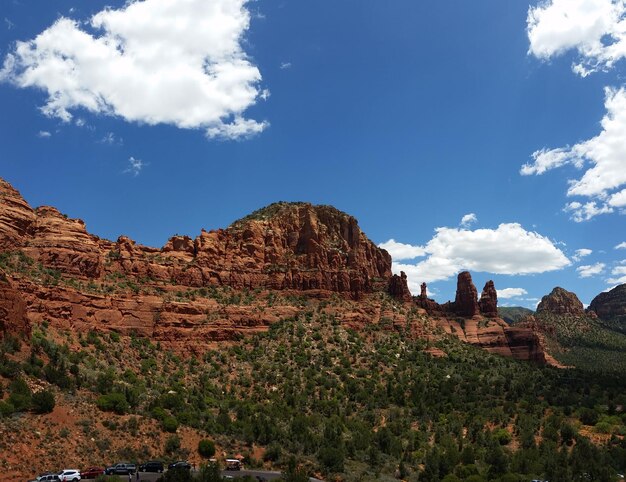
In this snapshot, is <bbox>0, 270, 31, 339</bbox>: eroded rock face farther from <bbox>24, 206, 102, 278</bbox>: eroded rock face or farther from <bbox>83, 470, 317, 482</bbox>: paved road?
<bbox>24, 206, 102, 278</bbox>: eroded rock face

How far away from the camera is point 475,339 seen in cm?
10556

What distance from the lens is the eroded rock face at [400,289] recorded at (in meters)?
104

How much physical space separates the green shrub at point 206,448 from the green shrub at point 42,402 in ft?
39.8

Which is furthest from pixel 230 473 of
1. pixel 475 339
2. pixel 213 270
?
pixel 475 339

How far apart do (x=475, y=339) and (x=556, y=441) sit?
52.8m

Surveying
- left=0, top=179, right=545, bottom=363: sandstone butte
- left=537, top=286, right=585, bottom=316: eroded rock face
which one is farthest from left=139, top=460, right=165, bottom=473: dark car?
left=537, top=286, right=585, bottom=316: eroded rock face

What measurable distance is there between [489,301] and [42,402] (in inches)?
3927

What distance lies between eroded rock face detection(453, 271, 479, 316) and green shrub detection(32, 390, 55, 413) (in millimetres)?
91954

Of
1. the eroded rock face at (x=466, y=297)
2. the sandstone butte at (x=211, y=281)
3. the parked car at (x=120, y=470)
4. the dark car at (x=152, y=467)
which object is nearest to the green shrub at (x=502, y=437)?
the dark car at (x=152, y=467)

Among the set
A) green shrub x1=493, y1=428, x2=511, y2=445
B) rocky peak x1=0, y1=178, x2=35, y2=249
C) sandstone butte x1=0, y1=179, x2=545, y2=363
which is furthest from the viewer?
rocky peak x1=0, y1=178, x2=35, y2=249

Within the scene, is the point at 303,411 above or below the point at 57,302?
below

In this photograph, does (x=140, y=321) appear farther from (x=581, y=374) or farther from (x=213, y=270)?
(x=581, y=374)

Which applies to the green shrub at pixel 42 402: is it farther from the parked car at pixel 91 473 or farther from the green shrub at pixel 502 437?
the green shrub at pixel 502 437

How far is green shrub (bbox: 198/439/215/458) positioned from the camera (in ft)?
142
